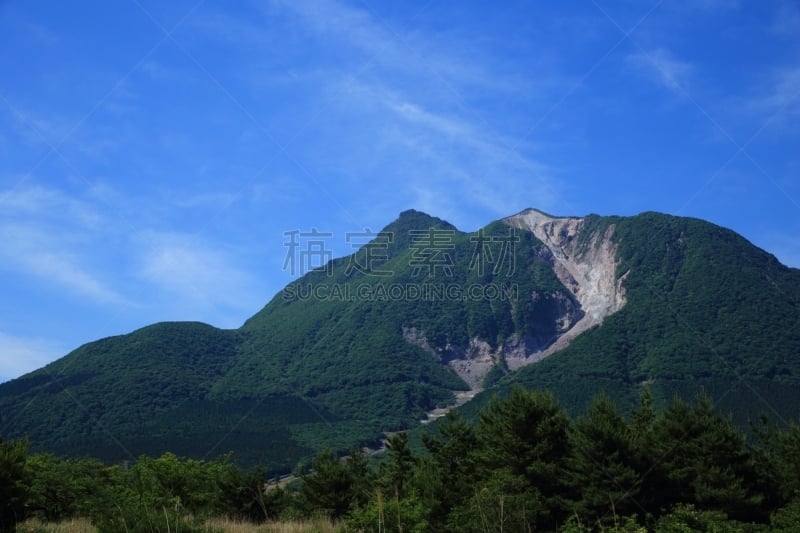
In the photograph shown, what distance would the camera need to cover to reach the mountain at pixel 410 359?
10381 centimetres

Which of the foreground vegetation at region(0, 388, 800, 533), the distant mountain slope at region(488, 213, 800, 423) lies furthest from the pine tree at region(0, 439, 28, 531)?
the distant mountain slope at region(488, 213, 800, 423)

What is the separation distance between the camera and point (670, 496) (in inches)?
803

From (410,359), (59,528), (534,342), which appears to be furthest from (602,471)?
(534,342)

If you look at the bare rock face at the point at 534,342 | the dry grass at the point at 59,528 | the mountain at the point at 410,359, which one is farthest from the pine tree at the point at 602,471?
the bare rock face at the point at 534,342

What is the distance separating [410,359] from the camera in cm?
16762

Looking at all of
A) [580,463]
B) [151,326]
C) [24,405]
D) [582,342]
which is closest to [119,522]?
[580,463]

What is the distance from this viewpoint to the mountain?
10381 cm

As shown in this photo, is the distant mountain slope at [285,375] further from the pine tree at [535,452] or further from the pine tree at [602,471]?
the pine tree at [602,471]

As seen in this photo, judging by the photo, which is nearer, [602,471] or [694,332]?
[602,471]

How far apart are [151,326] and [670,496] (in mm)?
161181

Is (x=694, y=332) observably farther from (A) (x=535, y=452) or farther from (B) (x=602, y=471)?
(B) (x=602, y=471)

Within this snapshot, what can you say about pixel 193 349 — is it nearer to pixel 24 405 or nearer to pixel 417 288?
pixel 24 405

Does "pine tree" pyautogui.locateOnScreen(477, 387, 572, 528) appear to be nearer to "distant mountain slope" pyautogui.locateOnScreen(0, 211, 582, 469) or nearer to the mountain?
the mountain

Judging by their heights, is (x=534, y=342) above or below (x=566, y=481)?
above
